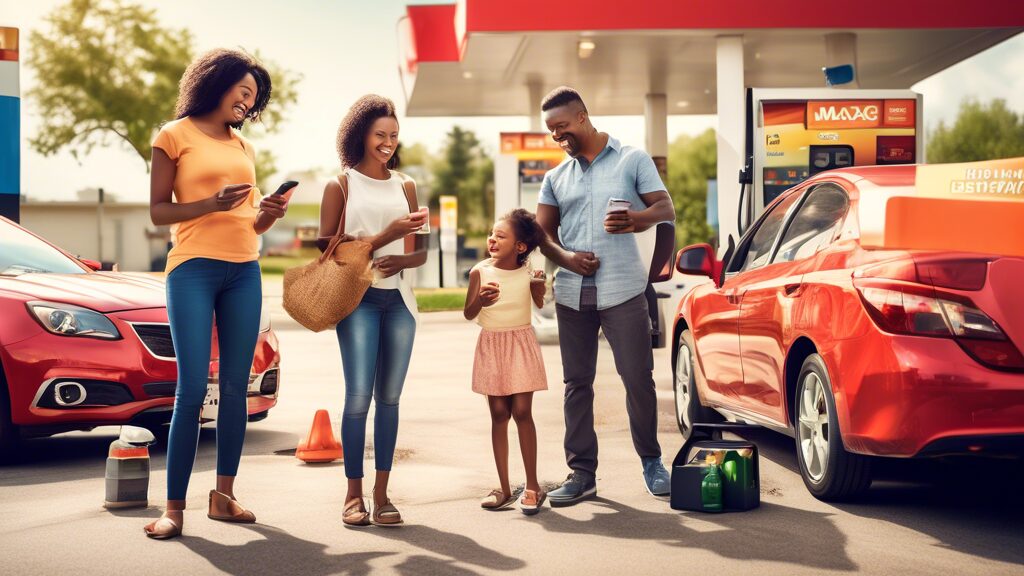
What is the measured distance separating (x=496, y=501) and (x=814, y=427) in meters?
1.59

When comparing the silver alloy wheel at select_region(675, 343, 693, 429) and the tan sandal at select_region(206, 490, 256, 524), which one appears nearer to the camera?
the tan sandal at select_region(206, 490, 256, 524)

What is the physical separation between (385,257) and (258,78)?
3.46 feet

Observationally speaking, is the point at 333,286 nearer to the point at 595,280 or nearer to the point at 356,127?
the point at 356,127

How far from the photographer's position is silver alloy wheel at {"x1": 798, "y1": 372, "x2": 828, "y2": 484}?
6.07 m

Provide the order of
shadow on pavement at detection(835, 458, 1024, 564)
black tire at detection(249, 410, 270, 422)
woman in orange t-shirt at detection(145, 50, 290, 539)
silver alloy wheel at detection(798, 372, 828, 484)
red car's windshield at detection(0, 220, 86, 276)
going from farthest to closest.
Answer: black tire at detection(249, 410, 270, 422)
red car's windshield at detection(0, 220, 86, 276)
silver alloy wheel at detection(798, 372, 828, 484)
woman in orange t-shirt at detection(145, 50, 290, 539)
shadow on pavement at detection(835, 458, 1024, 564)

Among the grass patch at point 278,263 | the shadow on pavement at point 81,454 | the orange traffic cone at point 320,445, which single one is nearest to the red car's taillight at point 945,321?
the orange traffic cone at point 320,445

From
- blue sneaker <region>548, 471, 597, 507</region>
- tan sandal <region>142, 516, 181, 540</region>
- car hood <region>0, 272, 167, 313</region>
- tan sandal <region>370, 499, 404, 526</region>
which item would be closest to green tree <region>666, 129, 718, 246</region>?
car hood <region>0, 272, 167, 313</region>

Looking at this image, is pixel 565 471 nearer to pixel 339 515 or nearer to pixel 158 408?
pixel 339 515

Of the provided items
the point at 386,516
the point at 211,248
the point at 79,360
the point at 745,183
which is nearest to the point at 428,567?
the point at 386,516

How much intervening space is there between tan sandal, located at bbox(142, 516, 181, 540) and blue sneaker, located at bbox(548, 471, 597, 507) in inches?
71.0

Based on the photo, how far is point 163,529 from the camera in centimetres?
538

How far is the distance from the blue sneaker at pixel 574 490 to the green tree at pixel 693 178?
284ft

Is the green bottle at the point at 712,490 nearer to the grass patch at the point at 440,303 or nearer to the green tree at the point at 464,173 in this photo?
the grass patch at the point at 440,303

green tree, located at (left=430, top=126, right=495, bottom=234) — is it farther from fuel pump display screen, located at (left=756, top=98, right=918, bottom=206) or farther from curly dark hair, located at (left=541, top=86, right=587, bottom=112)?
curly dark hair, located at (left=541, top=86, right=587, bottom=112)
